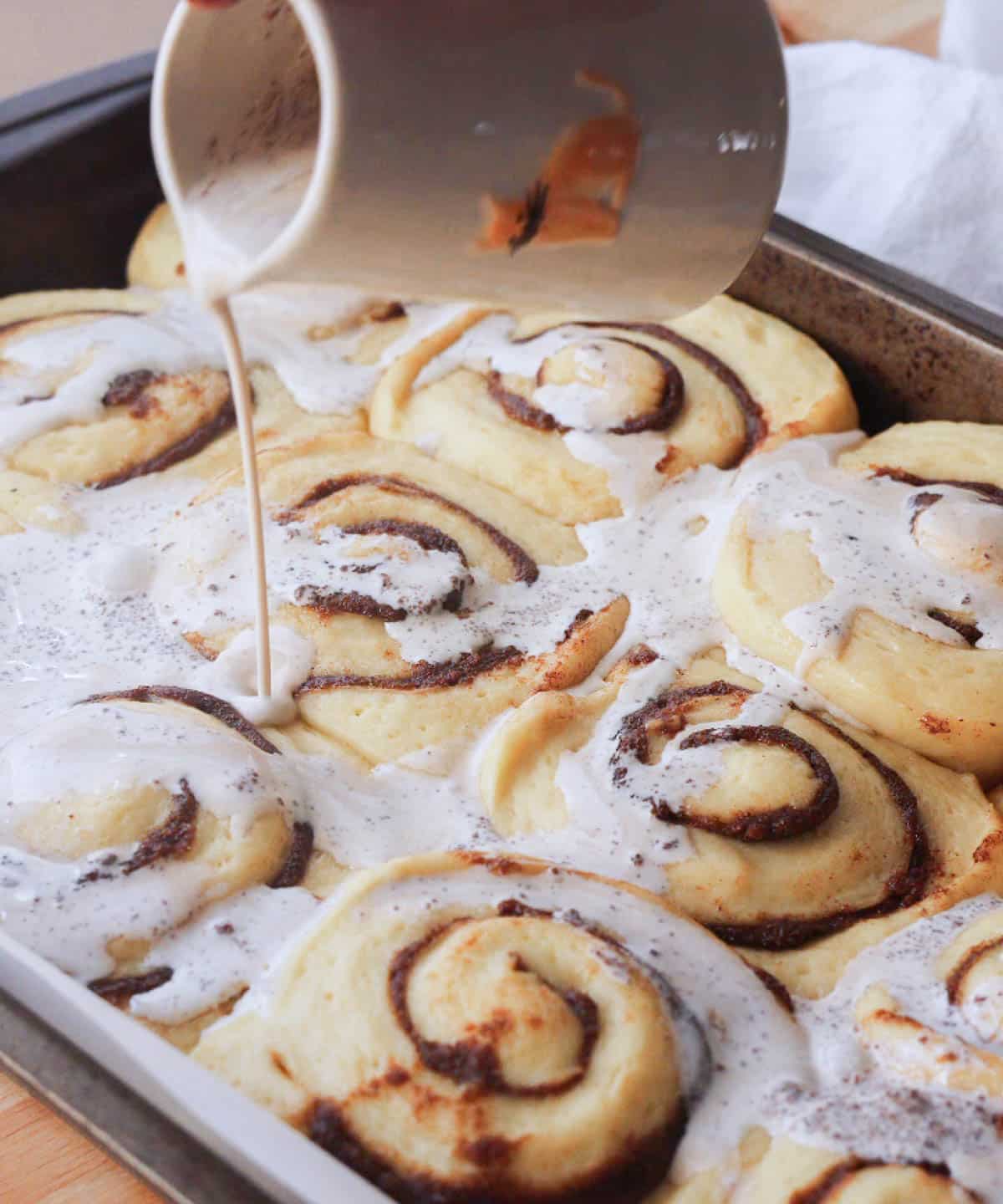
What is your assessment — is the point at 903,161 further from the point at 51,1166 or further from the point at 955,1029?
the point at 51,1166

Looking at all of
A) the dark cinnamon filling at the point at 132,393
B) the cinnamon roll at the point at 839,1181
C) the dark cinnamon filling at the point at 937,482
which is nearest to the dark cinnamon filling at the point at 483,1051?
the cinnamon roll at the point at 839,1181

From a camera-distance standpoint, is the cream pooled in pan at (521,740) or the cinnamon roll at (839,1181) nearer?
the cinnamon roll at (839,1181)

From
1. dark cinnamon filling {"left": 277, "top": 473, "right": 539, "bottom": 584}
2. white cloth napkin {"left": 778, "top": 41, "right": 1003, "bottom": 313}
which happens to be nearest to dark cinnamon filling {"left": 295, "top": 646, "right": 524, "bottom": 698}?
dark cinnamon filling {"left": 277, "top": 473, "right": 539, "bottom": 584}

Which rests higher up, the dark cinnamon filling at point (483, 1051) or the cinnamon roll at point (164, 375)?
the cinnamon roll at point (164, 375)

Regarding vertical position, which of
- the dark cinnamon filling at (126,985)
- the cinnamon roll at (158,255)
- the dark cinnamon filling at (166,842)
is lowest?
the dark cinnamon filling at (126,985)

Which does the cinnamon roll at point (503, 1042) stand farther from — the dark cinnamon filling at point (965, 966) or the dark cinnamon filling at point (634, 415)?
the dark cinnamon filling at point (634, 415)

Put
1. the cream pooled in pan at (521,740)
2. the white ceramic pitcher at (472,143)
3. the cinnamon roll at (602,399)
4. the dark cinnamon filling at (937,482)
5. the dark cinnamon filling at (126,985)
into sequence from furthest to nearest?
the cinnamon roll at (602,399)
the dark cinnamon filling at (937,482)
the dark cinnamon filling at (126,985)
the cream pooled in pan at (521,740)
the white ceramic pitcher at (472,143)

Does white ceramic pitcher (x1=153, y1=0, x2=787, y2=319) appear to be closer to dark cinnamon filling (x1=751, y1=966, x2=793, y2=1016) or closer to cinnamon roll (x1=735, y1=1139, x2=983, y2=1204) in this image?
dark cinnamon filling (x1=751, y1=966, x2=793, y2=1016)
